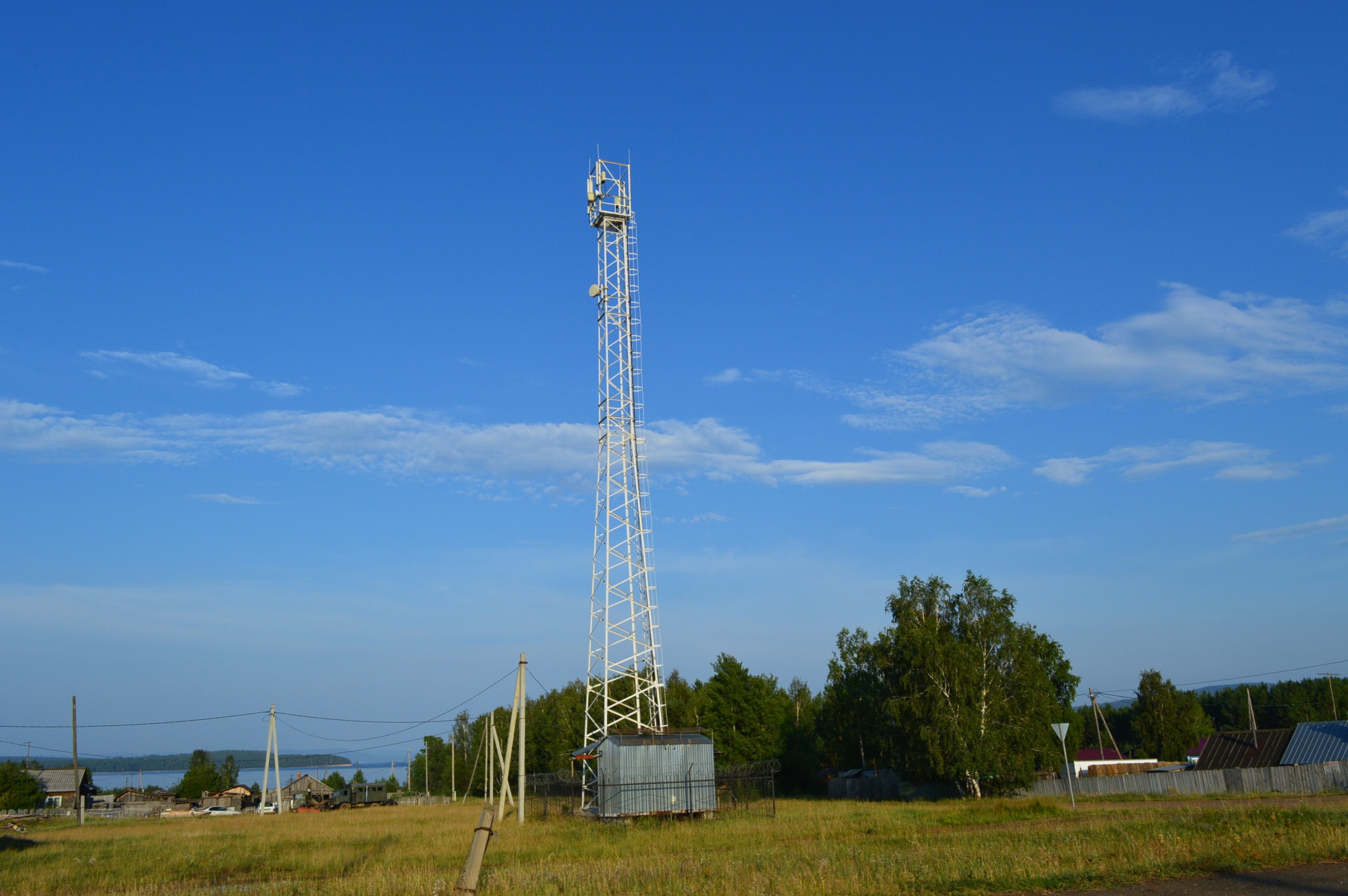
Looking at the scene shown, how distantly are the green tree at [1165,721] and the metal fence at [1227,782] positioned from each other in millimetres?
31678

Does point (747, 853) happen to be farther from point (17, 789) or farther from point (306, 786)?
point (306, 786)

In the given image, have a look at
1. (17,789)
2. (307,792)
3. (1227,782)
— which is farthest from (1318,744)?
(17,789)

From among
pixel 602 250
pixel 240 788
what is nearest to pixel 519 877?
pixel 602 250

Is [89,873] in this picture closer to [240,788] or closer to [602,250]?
[602,250]

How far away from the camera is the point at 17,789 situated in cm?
6097

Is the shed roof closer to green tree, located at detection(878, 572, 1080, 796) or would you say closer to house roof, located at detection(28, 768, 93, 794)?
green tree, located at detection(878, 572, 1080, 796)

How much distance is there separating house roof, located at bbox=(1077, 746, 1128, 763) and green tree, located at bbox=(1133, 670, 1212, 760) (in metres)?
2.75

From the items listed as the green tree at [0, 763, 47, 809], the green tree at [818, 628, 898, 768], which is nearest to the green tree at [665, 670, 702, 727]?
the green tree at [818, 628, 898, 768]

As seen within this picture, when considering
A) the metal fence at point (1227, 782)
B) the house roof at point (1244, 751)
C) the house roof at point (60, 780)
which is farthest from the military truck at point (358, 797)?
the house roof at point (1244, 751)

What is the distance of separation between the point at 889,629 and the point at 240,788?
74393 mm

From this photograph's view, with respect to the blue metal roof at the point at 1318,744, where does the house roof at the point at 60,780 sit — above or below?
below

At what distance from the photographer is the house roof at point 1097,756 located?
218 feet

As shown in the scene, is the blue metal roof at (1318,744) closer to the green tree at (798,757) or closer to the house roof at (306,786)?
the green tree at (798,757)

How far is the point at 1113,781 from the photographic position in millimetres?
42094
